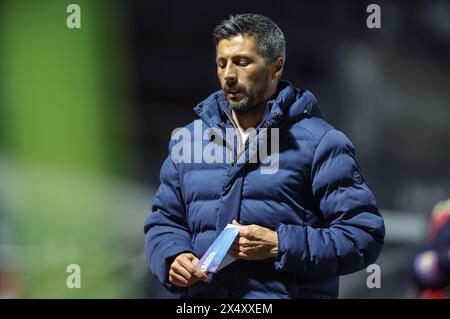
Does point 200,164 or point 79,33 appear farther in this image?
point 79,33

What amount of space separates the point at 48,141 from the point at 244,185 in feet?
10.9

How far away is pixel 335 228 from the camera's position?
2785 mm

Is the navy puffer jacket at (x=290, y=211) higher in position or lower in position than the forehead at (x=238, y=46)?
lower

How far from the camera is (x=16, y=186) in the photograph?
586cm

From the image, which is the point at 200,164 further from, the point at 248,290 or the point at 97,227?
the point at 97,227

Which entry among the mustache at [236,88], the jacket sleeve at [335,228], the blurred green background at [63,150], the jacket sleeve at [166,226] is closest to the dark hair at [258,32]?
the mustache at [236,88]

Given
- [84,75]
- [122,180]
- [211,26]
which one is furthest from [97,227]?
[211,26]

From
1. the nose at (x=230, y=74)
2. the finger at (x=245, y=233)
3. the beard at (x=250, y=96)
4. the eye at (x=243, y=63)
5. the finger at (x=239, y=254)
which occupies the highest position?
the eye at (x=243, y=63)

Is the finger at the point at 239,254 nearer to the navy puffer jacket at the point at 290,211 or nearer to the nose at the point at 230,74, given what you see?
the navy puffer jacket at the point at 290,211

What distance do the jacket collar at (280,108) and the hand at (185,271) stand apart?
1.33 feet

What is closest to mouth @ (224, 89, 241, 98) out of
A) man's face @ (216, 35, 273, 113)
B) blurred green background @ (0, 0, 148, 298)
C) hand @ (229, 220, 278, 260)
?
man's face @ (216, 35, 273, 113)

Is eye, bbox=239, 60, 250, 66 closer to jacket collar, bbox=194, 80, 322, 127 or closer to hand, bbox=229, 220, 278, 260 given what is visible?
jacket collar, bbox=194, 80, 322, 127

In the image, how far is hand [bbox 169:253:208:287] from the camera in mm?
2750

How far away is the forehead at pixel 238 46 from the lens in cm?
279
